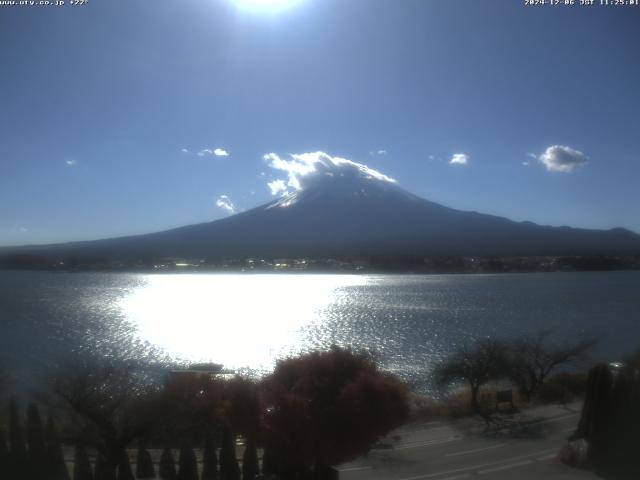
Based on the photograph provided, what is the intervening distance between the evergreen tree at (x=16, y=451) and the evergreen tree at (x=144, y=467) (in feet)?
3.07

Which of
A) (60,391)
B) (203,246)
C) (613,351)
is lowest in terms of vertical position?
(613,351)

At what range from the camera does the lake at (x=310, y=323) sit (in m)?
15.5

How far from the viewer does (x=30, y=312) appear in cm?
2308

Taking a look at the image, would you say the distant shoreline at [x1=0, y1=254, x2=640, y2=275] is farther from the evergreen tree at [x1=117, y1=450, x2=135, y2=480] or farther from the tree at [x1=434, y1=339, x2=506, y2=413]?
the evergreen tree at [x1=117, y1=450, x2=135, y2=480]

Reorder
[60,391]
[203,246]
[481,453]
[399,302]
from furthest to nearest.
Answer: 1. [203,246]
2. [399,302]
3. [60,391]
4. [481,453]

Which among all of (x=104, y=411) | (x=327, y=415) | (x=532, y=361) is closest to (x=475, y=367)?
(x=532, y=361)

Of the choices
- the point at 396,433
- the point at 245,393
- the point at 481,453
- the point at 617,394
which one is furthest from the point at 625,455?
the point at 245,393

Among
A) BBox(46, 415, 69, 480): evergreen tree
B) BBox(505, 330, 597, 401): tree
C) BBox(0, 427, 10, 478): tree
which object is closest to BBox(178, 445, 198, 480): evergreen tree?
BBox(46, 415, 69, 480): evergreen tree

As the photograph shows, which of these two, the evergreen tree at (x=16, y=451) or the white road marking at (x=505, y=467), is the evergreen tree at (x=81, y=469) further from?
the white road marking at (x=505, y=467)

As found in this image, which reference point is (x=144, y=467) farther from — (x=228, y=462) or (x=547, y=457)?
(x=547, y=457)

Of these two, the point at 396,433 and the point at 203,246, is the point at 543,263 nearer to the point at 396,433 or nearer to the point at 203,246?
the point at 203,246

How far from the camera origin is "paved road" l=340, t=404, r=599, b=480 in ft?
18.7

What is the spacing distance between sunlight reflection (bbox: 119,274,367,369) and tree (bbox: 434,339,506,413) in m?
4.00

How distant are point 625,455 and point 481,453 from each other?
141 centimetres
